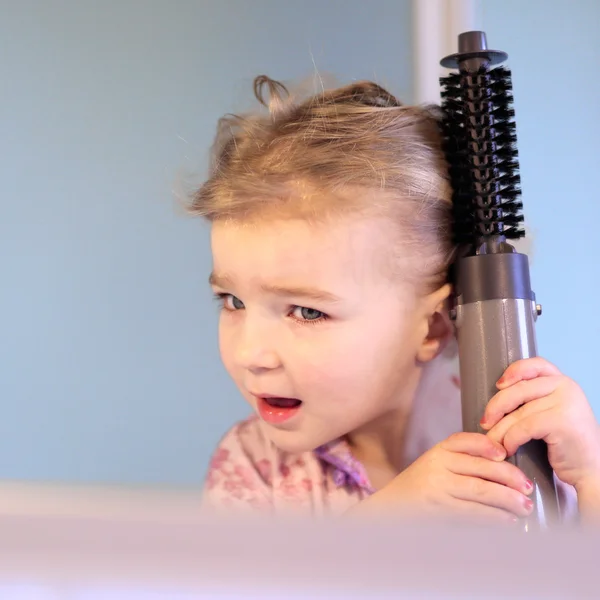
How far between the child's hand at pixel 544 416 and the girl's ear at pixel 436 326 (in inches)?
3.3

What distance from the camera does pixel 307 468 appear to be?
61 centimetres

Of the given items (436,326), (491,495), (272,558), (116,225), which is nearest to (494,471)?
(491,495)

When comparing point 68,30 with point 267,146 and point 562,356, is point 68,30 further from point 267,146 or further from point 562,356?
point 562,356

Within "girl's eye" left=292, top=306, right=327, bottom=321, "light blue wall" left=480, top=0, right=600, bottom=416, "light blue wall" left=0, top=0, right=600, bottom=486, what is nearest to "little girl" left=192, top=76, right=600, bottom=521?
"girl's eye" left=292, top=306, right=327, bottom=321

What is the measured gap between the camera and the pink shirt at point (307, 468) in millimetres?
604

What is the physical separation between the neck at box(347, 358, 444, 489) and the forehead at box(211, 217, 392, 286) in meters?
0.13

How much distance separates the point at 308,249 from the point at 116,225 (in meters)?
0.56

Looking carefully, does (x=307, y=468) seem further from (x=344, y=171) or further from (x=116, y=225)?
(x=116, y=225)

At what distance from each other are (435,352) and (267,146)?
186mm

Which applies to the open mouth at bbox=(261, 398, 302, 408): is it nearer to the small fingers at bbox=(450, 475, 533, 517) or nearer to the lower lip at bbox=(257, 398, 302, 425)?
the lower lip at bbox=(257, 398, 302, 425)

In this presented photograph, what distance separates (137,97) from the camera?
993 mm

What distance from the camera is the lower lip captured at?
539mm

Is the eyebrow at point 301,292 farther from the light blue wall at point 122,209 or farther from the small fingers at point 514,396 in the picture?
the light blue wall at point 122,209

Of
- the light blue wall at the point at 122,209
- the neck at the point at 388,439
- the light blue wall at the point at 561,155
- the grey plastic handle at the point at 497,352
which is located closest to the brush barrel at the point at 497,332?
the grey plastic handle at the point at 497,352
